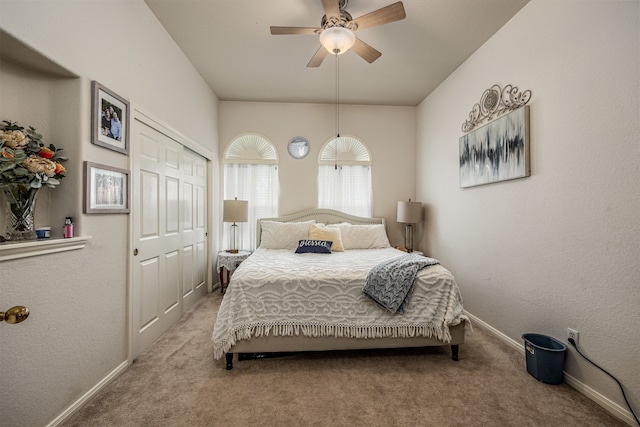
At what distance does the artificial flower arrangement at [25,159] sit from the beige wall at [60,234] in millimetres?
125

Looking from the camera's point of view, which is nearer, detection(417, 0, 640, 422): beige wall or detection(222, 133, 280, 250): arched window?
detection(417, 0, 640, 422): beige wall

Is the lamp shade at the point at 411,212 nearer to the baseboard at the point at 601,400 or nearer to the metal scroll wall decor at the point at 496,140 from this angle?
the metal scroll wall decor at the point at 496,140

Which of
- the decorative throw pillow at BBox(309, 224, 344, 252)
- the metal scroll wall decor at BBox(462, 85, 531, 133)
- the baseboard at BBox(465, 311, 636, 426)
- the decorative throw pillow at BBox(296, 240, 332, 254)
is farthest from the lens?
the decorative throw pillow at BBox(309, 224, 344, 252)

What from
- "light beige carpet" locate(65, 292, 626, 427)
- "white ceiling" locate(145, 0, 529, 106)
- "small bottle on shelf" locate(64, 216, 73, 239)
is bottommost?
"light beige carpet" locate(65, 292, 626, 427)

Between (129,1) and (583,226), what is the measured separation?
357 centimetres

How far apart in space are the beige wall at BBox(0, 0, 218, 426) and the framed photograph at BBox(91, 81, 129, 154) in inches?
1.7

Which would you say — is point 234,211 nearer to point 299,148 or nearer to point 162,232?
point 162,232

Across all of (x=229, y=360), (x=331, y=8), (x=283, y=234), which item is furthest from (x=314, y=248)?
(x=331, y=8)

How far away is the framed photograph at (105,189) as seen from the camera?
166 cm

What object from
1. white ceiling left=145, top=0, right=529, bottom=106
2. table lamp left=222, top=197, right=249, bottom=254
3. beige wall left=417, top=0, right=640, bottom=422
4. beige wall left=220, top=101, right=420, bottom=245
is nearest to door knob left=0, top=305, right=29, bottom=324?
white ceiling left=145, top=0, right=529, bottom=106

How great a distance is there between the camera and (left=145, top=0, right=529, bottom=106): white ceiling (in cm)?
226

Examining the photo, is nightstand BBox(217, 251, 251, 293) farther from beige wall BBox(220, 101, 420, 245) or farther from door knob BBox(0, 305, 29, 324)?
door knob BBox(0, 305, 29, 324)

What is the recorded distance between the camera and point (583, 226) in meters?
1.79

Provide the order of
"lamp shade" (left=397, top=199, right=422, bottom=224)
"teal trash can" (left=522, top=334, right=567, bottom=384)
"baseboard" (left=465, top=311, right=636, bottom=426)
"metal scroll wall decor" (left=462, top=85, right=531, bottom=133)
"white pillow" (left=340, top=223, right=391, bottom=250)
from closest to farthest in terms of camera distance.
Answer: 1. "baseboard" (left=465, top=311, right=636, bottom=426)
2. "teal trash can" (left=522, top=334, right=567, bottom=384)
3. "metal scroll wall decor" (left=462, top=85, right=531, bottom=133)
4. "white pillow" (left=340, top=223, right=391, bottom=250)
5. "lamp shade" (left=397, top=199, right=422, bottom=224)
